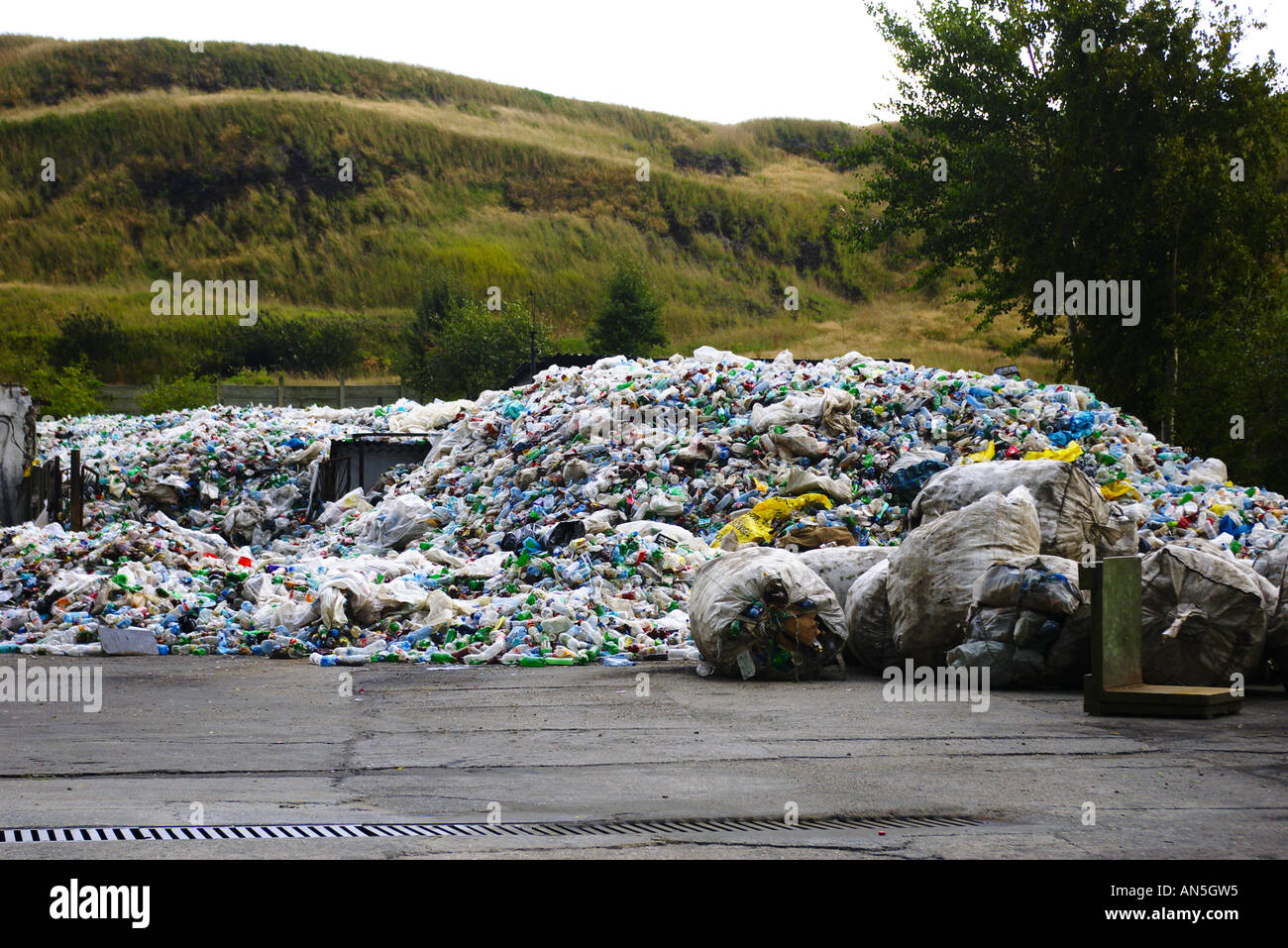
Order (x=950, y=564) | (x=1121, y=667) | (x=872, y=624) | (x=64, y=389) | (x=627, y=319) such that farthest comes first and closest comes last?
(x=627, y=319) < (x=64, y=389) < (x=872, y=624) < (x=950, y=564) < (x=1121, y=667)

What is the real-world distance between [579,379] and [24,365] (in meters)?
27.4

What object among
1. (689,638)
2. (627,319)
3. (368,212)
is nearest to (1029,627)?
(689,638)

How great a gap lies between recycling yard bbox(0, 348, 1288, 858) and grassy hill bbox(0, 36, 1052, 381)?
3066cm

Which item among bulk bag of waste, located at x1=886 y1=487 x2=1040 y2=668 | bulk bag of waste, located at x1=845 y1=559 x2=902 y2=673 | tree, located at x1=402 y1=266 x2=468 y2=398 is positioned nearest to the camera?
bulk bag of waste, located at x1=886 y1=487 x2=1040 y2=668

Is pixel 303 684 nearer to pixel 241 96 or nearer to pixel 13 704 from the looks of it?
pixel 13 704

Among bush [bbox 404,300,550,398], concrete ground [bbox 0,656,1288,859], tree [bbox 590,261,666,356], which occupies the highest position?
tree [bbox 590,261,666,356]

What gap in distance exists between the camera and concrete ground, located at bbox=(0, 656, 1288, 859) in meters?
3.43

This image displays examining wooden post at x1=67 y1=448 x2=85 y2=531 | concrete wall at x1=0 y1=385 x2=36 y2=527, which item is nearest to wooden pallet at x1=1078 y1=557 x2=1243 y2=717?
wooden post at x1=67 y1=448 x2=85 y2=531

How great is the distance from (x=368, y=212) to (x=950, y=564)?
58.5 m

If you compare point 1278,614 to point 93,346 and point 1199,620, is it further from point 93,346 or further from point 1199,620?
point 93,346

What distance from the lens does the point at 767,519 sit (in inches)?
410

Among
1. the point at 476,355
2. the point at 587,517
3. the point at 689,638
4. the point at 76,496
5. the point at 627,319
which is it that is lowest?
the point at 689,638

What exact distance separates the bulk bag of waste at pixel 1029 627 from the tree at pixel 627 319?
33.2 meters

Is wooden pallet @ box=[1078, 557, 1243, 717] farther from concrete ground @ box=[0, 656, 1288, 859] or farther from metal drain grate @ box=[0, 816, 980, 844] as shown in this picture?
metal drain grate @ box=[0, 816, 980, 844]
